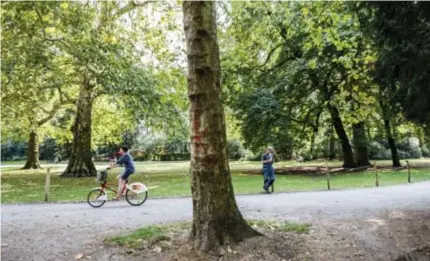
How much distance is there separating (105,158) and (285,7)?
163 feet

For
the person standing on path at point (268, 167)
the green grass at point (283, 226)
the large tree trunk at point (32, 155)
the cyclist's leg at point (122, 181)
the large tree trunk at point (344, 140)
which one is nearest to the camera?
the green grass at point (283, 226)

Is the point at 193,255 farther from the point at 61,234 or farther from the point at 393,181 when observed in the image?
the point at 393,181

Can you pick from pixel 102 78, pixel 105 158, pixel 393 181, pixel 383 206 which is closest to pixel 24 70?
pixel 102 78

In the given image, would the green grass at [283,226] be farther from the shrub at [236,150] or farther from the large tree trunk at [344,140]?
the shrub at [236,150]

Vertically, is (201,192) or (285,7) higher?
(285,7)

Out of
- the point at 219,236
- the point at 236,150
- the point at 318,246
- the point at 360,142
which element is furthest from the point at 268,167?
the point at 236,150

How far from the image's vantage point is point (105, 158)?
2298 inches

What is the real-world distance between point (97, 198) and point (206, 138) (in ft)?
21.7

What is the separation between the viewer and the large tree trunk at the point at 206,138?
681cm

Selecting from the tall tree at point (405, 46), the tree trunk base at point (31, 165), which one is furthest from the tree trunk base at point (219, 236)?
the tree trunk base at point (31, 165)

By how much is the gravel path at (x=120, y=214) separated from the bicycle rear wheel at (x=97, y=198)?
18 centimetres

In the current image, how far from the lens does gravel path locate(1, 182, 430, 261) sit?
718cm

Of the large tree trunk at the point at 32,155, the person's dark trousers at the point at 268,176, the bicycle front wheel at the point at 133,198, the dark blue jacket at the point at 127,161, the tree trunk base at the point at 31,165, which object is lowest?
the bicycle front wheel at the point at 133,198

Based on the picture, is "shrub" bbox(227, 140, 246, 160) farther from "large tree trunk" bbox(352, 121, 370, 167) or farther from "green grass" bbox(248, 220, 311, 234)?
"green grass" bbox(248, 220, 311, 234)
